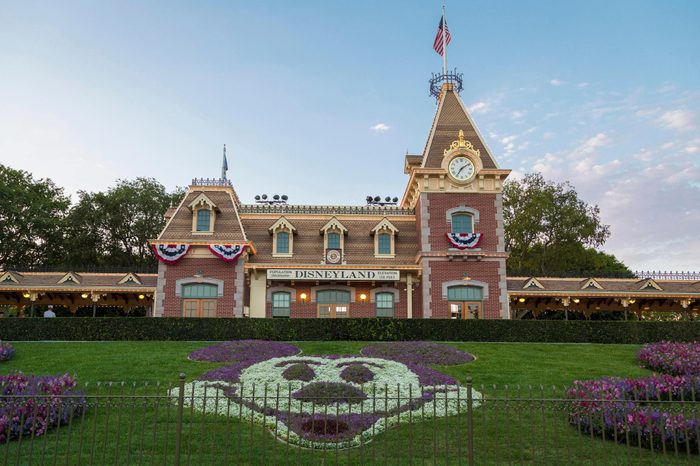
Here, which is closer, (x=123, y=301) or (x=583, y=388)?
(x=583, y=388)

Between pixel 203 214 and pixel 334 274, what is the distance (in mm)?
8138

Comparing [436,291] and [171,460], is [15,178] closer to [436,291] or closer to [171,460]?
[436,291]

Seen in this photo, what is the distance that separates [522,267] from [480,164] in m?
22.8

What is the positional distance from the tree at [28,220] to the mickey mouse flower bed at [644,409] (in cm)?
4442

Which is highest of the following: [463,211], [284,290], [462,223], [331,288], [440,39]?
[440,39]

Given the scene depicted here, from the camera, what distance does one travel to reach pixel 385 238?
32.4 metres

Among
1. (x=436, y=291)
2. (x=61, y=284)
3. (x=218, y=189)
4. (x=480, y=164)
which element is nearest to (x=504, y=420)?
(x=436, y=291)

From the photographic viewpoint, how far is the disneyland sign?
2986 centimetres

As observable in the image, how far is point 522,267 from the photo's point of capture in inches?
1998

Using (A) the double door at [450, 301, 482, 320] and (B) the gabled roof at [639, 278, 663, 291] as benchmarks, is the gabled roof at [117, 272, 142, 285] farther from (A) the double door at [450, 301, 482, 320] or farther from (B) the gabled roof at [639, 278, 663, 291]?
(B) the gabled roof at [639, 278, 663, 291]

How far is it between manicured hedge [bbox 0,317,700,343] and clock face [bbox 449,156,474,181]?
9540mm

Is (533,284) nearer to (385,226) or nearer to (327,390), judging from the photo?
(385,226)

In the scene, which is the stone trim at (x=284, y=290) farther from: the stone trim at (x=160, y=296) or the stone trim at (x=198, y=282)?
the stone trim at (x=160, y=296)

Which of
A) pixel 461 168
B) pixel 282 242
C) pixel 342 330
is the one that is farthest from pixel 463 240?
pixel 282 242
